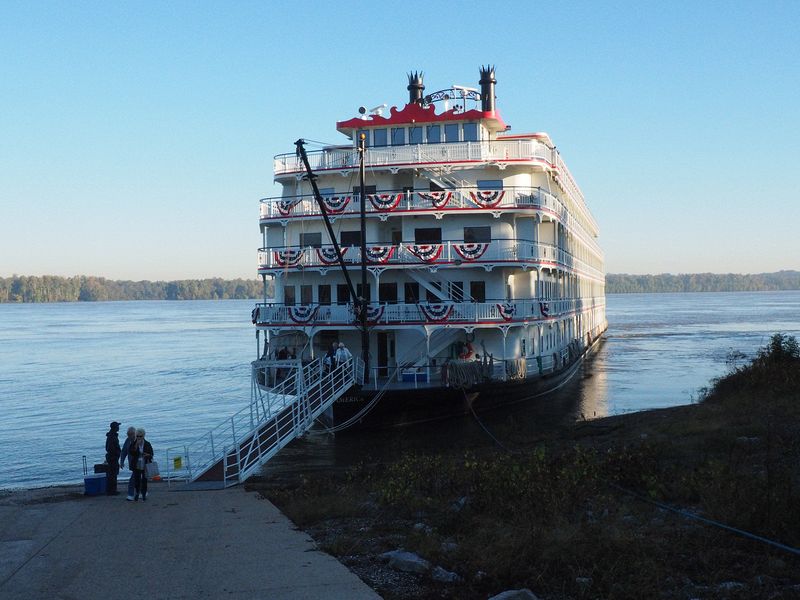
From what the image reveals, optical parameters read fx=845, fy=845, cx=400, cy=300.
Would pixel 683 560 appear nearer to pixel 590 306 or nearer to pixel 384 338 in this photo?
pixel 384 338

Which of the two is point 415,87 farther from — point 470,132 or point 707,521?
point 707,521

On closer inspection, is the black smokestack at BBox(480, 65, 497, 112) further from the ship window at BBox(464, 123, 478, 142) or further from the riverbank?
the riverbank

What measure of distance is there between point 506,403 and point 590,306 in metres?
41.8

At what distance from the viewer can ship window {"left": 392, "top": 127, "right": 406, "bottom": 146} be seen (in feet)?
113

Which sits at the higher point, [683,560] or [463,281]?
[463,281]

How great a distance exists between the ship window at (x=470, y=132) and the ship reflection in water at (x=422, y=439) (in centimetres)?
1086

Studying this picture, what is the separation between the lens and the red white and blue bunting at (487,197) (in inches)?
1221

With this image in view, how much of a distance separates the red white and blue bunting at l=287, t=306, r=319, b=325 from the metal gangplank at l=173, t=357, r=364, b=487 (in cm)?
156

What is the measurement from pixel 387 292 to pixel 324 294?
8.20ft

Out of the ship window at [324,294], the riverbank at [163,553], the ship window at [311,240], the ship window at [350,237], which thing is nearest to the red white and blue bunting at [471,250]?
the ship window at [350,237]

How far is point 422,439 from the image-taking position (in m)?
27.2

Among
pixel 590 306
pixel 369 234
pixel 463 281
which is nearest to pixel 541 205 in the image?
pixel 463 281

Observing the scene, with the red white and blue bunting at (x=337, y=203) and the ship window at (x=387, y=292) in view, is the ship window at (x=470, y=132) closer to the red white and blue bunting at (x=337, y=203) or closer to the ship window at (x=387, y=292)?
the red white and blue bunting at (x=337, y=203)

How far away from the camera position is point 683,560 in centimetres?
1112
